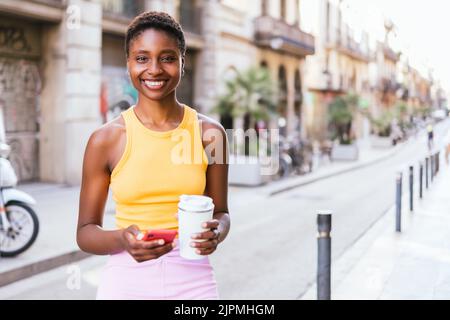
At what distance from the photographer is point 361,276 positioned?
6055 mm

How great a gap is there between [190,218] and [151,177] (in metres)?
0.24

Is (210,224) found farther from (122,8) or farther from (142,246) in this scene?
(122,8)

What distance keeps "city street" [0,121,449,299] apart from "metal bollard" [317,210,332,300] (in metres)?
1.77

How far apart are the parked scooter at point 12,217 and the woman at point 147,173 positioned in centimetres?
484

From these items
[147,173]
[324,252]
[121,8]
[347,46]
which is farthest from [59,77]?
[347,46]

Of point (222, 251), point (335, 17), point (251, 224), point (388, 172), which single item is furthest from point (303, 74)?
point (222, 251)

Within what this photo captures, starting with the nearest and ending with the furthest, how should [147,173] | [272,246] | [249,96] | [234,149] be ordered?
1. [147,173]
2. [272,246]
3. [234,149]
4. [249,96]

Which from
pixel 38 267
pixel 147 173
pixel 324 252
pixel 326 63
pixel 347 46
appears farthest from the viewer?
pixel 347 46

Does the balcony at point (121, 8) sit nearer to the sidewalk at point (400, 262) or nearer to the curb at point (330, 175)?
the curb at point (330, 175)

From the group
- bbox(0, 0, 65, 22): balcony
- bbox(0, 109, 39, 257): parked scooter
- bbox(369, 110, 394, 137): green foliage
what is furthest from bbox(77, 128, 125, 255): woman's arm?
bbox(369, 110, 394, 137): green foliage

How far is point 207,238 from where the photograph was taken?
5.89 ft
